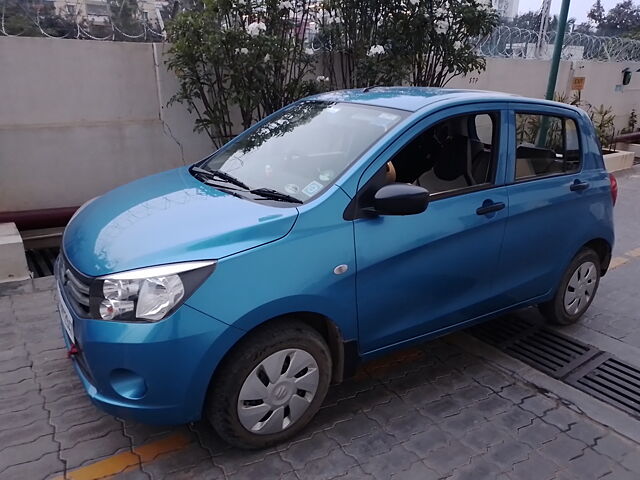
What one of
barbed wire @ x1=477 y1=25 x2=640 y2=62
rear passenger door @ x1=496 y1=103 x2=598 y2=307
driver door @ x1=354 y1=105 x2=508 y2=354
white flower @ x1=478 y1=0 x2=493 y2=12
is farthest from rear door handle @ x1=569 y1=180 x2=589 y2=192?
barbed wire @ x1=477 y1=25 x2=640 y2=62

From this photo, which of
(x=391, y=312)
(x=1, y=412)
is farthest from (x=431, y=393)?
(x=1, y=412)

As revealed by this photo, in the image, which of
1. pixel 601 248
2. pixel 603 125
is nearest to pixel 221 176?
pixel 601 248

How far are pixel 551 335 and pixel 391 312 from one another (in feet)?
6.12

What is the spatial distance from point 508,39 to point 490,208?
25.4ft

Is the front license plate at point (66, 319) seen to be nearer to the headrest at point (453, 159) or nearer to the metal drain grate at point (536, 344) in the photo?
the headrest at point (453, 159)

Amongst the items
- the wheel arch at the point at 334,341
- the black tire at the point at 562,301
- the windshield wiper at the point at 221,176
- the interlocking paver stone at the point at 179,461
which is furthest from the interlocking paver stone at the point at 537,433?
the windshield wiper at the point at 221,176

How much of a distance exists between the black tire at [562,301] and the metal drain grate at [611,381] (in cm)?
40

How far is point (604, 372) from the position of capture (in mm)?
3680

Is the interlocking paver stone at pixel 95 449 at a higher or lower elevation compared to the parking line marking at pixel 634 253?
higher

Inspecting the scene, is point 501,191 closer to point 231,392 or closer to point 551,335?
point 551,335

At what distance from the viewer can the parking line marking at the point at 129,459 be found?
2580 millimetres

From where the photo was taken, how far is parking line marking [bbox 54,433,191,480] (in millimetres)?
2580

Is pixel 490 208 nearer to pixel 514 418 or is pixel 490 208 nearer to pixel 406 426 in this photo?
pixel 514 418

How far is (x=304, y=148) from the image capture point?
127 inches
